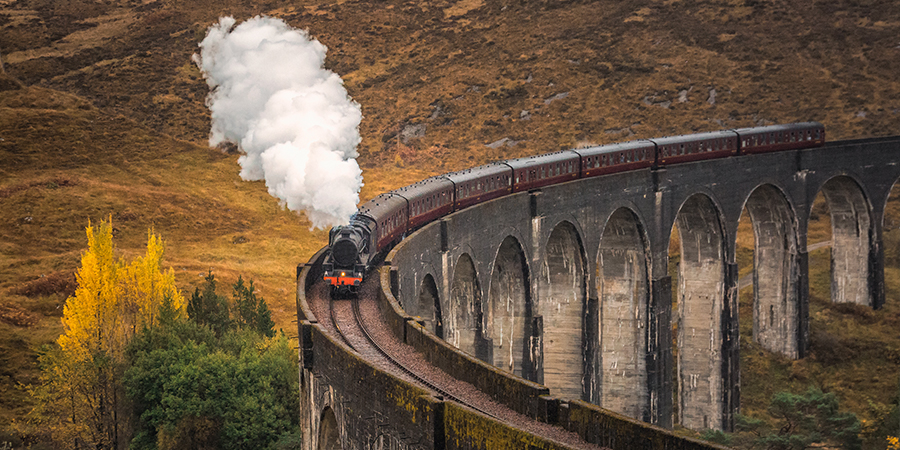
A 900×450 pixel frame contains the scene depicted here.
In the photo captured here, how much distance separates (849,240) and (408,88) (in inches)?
1779

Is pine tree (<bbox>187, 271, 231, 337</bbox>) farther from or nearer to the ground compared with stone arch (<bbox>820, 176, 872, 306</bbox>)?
nearer to the ground

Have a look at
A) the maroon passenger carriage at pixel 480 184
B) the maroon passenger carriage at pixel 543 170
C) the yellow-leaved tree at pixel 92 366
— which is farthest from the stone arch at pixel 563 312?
the yellow-leaved tree at pixel 92 366

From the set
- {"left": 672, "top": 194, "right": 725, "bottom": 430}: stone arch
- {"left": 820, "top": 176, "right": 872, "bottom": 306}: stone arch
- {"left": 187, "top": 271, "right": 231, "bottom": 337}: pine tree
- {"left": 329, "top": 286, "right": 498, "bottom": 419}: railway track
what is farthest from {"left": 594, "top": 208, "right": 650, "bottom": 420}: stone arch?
{"left": 329, "top": 286, "right": 498, "bottom": 419}: railway track

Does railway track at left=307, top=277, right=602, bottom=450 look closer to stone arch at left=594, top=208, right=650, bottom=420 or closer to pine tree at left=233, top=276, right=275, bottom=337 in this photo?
pine tree at left=233, top=276, right=275, bottom=337

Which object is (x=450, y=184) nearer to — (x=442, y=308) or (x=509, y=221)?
(x=509, y=221)

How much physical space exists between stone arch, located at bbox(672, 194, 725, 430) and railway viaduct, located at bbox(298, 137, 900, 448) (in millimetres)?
70

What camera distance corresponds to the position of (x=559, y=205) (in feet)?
128

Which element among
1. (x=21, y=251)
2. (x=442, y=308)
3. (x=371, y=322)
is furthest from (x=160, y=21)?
(x=371, y=322)

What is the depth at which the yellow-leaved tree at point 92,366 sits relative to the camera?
3744cm

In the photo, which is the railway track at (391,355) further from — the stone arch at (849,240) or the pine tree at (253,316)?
the stone arch at (849,240)

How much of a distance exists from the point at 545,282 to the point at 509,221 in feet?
23.5

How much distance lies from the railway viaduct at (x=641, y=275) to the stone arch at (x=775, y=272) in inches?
3.0

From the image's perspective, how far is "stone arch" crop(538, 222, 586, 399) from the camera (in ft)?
135

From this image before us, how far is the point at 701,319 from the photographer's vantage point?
4888 cm
